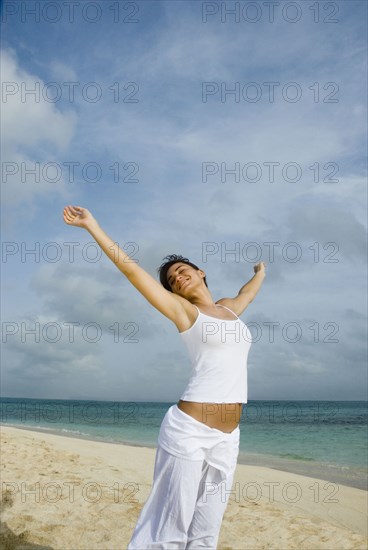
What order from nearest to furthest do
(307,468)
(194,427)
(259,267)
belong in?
(194,427) → (259,267) → (307,468)

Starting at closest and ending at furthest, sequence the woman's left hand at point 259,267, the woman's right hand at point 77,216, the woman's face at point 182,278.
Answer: the woman's right hand at point 77,216 → the woman's face at point 182,278 → the woman's left hand at point 259,267

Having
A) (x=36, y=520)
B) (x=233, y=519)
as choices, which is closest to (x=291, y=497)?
(x=233, y=519)

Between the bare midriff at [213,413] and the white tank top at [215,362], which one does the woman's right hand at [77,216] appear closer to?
the white tank top at [215,362]

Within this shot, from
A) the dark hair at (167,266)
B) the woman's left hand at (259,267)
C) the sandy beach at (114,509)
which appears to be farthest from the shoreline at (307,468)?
the dark hair at (167,266)

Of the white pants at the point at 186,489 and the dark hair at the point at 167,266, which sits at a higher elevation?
the dark hair at the point at 167,266

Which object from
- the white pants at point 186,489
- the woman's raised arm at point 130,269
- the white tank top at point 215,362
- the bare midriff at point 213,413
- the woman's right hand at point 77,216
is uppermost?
the woman's right hand at point 77,216

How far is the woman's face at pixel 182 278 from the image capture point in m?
2.99

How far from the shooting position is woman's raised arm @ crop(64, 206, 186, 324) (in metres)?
2.56

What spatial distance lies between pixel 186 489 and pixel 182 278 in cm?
110

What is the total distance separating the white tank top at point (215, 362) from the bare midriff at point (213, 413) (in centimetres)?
2

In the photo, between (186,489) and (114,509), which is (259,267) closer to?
(186,489)

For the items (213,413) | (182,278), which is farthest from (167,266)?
(213,413)

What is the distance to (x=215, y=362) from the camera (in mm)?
2656

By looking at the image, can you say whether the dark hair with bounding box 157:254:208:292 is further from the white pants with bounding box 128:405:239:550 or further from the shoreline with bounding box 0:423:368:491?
the shoreline with bounding box 0:423:368:491
